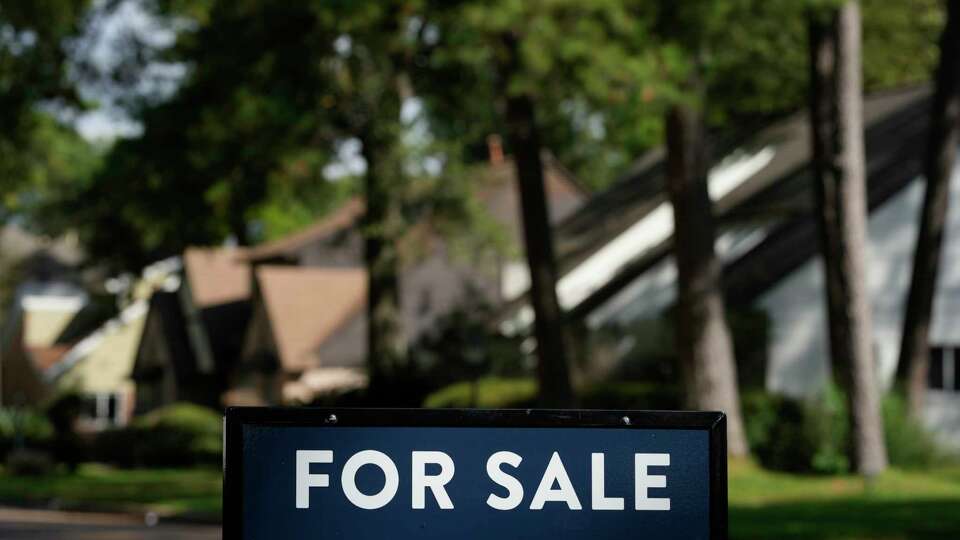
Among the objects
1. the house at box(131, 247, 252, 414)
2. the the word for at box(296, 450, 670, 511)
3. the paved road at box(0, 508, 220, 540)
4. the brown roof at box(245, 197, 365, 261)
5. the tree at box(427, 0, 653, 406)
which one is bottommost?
the the word for at box(296, 450, 670, 511)

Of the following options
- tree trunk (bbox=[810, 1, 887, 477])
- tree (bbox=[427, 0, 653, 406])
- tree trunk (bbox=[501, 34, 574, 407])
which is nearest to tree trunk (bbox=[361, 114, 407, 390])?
tree (bbox=[427, 0, 653, 406])

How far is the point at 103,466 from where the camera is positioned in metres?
48.0

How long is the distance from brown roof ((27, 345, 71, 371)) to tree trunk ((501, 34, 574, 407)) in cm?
4703

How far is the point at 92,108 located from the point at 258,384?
27650 millimetres

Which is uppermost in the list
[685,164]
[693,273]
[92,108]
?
[92,108]

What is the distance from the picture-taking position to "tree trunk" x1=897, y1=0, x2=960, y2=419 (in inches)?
1104

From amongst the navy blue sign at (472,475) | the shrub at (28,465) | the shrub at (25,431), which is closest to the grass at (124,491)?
the shrub at (28,465)

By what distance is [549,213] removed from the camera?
110 feet

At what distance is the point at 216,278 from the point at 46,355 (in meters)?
14.1

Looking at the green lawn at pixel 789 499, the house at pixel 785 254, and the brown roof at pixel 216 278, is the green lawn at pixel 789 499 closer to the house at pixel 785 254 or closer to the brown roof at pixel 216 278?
the house at pixel 785 254

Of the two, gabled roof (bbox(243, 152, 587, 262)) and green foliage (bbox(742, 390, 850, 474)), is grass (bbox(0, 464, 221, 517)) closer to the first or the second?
green foliage (bbox(742, 390, 850, 474))

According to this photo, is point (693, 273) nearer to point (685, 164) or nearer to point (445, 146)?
point (685, 164)

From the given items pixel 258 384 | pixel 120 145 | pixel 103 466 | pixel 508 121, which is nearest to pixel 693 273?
pixel 508 121

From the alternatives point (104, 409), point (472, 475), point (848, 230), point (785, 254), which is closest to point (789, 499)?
point (848, 230)
